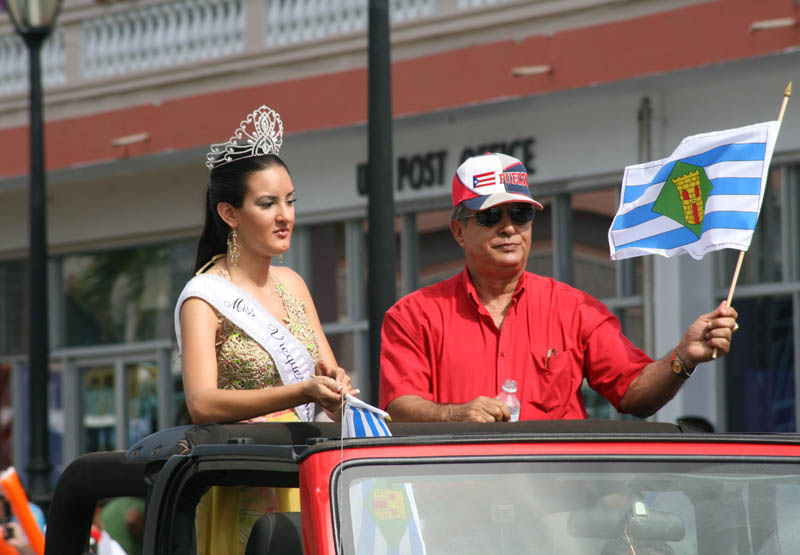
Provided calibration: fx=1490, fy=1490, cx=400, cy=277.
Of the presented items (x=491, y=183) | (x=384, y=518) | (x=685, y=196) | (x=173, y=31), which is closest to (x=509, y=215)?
(x=491, y=183)

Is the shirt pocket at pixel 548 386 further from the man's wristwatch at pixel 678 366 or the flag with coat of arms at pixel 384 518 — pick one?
the flag with coat of arms at pixel 384 518

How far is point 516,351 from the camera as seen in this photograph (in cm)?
455

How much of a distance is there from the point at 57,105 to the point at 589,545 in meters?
14.6

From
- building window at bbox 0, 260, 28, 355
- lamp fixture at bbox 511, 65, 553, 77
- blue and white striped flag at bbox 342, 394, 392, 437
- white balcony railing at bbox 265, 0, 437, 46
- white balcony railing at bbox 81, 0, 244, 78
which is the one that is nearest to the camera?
blue and white striped flag at bbox 342, 394, 392, 437

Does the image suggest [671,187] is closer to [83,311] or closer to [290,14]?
[290,14]

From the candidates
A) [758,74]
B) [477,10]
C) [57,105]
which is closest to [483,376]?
[758,74]

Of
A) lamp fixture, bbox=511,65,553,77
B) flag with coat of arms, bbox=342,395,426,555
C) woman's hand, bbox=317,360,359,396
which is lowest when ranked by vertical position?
flag with coat of arms, bbox=342,395,426,555

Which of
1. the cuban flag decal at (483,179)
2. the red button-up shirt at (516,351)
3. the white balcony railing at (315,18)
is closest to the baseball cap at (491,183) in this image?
the cuban flag decal at (483,179)

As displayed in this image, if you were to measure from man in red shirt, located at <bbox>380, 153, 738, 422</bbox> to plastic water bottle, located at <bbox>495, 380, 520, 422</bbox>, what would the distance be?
4 cm

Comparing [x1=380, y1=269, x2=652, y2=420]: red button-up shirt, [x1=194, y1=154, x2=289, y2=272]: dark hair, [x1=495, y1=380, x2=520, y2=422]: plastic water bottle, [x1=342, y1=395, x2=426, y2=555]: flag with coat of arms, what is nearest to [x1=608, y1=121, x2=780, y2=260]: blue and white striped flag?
[x1=380, y1=269, x2=652, y2=420]: red button-up shirt

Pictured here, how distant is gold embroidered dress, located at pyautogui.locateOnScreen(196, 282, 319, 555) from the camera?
3732 mm

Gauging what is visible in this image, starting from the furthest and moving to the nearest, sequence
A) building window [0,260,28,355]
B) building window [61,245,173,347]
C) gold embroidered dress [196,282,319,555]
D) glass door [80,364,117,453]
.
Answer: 1. building window [0,260,28,355]
2. glass door [80,364,117,453]
3. building window [61,245,173,347]
4. gold embroidered dress [196,282,319,555]

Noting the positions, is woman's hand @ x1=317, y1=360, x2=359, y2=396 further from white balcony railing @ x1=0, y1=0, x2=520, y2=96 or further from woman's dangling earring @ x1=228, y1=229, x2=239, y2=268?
white balcony railing @ x1=0, y1=0, x2=520, y2=96

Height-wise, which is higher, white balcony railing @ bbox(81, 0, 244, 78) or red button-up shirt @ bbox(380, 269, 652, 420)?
white balcony railing @ bbox(81, 0, 244, 78)
